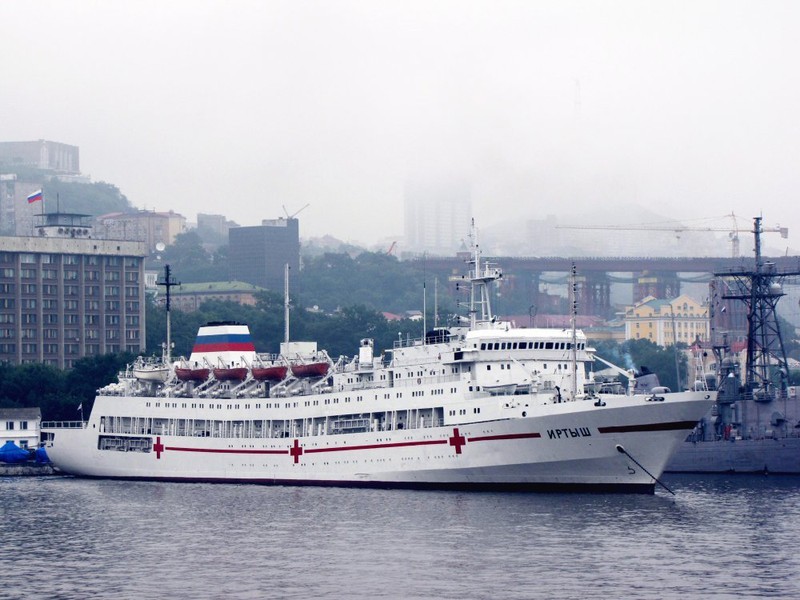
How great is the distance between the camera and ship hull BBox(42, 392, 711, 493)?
182 ft

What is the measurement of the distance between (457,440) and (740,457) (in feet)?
72.5

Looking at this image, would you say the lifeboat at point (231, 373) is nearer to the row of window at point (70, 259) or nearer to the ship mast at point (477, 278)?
the ship mast at point (477, 278)

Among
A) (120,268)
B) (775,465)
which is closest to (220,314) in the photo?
(120,268)

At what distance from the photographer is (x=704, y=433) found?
80.0 metres

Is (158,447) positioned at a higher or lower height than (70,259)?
lower

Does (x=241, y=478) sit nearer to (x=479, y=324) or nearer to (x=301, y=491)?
(x=301, y=491)

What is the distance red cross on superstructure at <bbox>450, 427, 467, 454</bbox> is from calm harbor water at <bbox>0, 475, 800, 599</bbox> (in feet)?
6.07

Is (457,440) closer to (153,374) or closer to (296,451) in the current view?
(296,451)

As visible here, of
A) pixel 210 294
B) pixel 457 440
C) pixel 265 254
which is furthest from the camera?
pixel 265 254

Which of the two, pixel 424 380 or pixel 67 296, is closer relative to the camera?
pixel 424 380

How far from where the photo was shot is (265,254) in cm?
19575

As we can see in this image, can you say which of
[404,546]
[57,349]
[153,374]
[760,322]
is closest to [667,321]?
[57,349]

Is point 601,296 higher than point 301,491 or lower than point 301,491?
higher

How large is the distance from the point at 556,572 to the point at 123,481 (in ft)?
122
